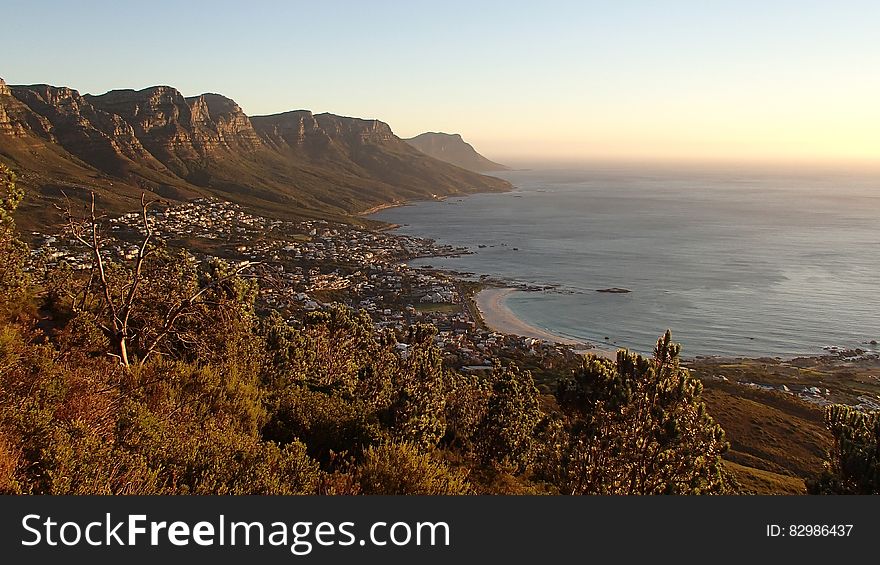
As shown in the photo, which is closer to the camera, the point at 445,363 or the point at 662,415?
the point at 662,415

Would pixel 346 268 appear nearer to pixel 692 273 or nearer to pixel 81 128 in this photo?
pixel 692 273

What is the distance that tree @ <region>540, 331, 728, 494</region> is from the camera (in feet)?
42.3

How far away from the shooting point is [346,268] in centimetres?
9325

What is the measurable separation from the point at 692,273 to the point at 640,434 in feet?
307

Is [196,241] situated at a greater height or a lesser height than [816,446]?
greater

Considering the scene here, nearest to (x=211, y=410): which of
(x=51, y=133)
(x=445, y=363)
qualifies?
(x=445, y=363)

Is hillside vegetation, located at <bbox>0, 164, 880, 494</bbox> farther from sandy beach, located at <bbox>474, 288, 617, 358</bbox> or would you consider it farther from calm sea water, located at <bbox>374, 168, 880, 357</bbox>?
calm sea water, located at <bbox>374, 168, 880, 357</bbox>

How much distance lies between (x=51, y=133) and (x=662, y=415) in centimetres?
16529

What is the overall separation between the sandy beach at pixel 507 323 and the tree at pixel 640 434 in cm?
4529

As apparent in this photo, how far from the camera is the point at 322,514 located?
591 centimetres

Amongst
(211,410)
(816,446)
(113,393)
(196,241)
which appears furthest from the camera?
(196,241)

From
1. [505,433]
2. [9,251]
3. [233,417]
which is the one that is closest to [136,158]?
[9,251]

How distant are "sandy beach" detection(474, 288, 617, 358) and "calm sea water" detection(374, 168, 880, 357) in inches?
77.5

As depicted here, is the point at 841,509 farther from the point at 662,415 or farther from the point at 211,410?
the point at 211,410
